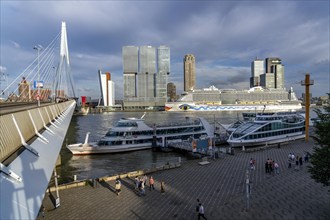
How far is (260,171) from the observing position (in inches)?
867

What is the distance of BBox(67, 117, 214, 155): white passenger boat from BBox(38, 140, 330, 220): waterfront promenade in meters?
16.9

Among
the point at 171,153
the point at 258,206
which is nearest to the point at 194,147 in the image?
the point at 171,153

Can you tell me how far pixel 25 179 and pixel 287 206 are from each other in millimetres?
12980

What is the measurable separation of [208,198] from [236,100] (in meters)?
150

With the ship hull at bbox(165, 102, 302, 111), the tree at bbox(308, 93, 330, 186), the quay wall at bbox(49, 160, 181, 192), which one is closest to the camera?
the tree at bbox(308, 93, 330, 186)

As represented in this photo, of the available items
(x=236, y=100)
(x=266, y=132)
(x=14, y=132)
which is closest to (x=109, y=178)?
(x=14, y=132)

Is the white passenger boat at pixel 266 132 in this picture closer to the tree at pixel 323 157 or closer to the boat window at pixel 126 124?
the boat window at pixel 126 124

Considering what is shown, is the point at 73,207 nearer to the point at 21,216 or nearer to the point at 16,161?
the point at 16,161

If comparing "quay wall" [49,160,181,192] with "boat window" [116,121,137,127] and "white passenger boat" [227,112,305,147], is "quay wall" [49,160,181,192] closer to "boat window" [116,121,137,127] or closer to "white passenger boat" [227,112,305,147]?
"white passenger boat" [227,112,305,147]

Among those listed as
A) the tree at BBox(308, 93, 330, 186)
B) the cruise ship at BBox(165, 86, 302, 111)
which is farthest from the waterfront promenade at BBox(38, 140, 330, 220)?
the cruise ship at BBox(165, 86, 302, 111)

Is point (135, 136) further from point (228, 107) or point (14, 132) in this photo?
point (228, 107)

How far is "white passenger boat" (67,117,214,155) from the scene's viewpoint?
36594 millimetres

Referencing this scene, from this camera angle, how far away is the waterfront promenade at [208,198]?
1316cm

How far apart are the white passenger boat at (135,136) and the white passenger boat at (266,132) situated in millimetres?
8593
